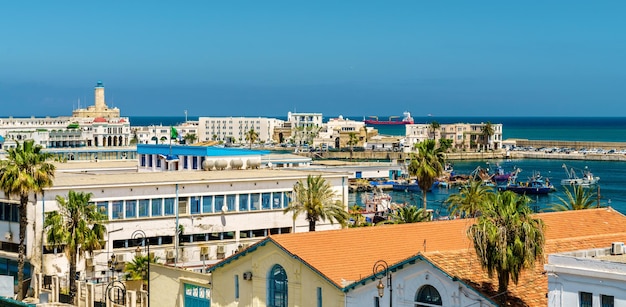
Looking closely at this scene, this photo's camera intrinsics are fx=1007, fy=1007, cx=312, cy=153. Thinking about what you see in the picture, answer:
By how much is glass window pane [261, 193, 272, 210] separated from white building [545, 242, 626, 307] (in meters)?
31.3

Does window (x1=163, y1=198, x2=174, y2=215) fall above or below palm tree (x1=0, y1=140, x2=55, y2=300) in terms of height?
below

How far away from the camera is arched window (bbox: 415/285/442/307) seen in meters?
31.1

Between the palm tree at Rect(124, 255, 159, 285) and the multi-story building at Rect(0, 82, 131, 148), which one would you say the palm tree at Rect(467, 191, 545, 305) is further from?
the multi-story building at Rect(0, 82, 131, 148)

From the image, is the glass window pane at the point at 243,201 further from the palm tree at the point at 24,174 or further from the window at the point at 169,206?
the palm tree at the point at 24,174

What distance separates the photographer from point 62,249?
50688mm

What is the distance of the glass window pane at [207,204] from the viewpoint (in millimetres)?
55625

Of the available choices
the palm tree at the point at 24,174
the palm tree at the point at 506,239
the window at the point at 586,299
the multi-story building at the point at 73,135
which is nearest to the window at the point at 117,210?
the palm tree at the point at 24,174

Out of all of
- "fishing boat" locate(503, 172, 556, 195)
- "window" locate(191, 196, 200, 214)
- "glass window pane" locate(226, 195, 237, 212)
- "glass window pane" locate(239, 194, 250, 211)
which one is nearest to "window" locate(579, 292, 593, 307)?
"window" locate(191, 196, 200, 214)

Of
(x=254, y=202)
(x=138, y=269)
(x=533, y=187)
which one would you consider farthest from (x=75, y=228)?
(x=533, y=187)

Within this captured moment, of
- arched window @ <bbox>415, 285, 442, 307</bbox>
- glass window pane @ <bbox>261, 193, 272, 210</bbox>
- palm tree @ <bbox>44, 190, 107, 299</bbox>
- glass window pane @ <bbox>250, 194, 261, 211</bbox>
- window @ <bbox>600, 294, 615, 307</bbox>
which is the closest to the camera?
window @ <bbox>600, 294, 615, 307</bbox>

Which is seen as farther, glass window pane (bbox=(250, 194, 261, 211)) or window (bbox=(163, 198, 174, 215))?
glass window pane (bbox=(250, 194, 261, 211))

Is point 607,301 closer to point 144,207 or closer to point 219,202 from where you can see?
point 144,207

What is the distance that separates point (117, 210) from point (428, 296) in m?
25.8

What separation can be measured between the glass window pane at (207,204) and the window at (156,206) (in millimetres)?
2521
